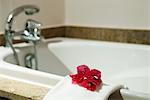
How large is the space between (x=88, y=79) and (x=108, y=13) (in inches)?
40.6

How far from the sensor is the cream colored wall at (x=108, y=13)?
1.69 meters

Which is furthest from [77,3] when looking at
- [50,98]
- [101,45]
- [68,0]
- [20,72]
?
[50,98]

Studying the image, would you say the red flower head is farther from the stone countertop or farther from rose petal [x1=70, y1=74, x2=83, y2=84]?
the stone countertop

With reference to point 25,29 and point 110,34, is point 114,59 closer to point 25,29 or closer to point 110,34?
point 110,34

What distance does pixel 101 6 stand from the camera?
1828 millimetres

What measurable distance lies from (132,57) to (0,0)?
0.83 metres

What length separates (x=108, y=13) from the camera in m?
1.81

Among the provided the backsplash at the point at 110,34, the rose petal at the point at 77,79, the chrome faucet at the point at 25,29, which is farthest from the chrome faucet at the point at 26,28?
the rose petal at the point at 77,79

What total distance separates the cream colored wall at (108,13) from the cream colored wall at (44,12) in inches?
2.5

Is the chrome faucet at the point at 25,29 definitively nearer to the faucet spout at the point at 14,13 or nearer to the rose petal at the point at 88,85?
the faucet spout at the point at 14,13

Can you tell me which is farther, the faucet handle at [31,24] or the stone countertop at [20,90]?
the faucet handle at [31,24]

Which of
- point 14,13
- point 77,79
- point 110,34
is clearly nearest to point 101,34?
point 110,34

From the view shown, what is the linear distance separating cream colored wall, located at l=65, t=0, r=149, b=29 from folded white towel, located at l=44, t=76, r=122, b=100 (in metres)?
0.95

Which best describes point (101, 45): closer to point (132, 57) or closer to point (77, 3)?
point (132, 57)
